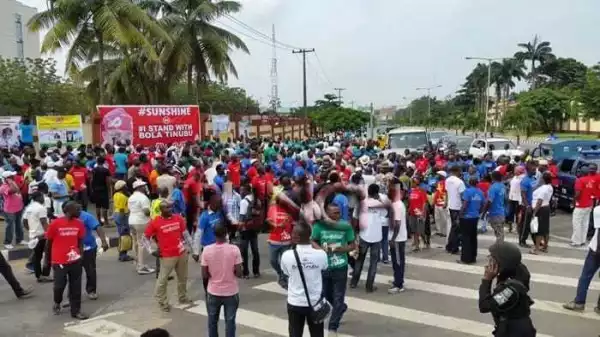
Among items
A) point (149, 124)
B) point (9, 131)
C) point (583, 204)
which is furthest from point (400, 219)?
point (9, 131)

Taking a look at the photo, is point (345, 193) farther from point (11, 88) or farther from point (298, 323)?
point (11, 88)

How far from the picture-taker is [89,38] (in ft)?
77.3

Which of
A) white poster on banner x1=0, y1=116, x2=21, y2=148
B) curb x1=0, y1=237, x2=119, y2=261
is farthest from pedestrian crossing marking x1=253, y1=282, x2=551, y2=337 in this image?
white poster on banner x1=0, y1=116, x2=21, y2=148

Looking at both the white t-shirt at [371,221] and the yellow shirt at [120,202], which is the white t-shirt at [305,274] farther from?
the yellow shirt at [120,202]

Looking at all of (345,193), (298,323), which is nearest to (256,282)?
(345,193)

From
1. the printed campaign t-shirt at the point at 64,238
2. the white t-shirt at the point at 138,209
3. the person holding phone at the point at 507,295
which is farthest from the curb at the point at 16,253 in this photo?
the person holding phone at the point at 507,295

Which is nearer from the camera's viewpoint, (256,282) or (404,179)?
(256,282)

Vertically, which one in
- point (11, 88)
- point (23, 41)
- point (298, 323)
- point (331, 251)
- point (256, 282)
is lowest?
point (256, 282)

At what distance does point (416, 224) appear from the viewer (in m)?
11.5

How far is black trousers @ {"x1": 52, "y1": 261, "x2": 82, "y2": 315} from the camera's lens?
25.6 feet

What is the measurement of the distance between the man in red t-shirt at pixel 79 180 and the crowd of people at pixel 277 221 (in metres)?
0.02

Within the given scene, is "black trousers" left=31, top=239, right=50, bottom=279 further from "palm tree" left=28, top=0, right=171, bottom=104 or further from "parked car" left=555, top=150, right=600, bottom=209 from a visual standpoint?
"palm tree" left=28, top=0, right=171, bottom=104

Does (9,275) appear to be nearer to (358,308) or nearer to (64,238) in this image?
(64,238)

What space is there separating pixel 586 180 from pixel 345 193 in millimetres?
5031
